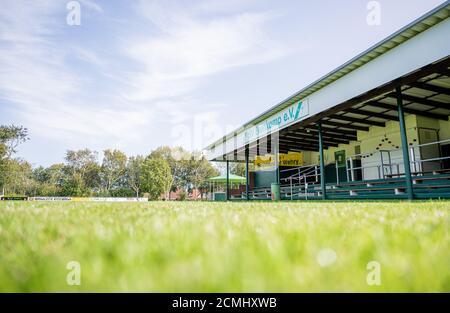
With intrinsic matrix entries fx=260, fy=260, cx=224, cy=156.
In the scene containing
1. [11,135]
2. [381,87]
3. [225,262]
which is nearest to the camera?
[225,262]

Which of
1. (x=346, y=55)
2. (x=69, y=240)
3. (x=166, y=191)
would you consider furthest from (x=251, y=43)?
(x=166, y=191)

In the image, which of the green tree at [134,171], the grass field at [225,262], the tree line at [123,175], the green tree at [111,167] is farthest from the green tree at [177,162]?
the grass field at [225,262]

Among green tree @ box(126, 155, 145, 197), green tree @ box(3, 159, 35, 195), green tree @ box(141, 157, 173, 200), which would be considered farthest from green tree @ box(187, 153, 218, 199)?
green tree @ box(3, 159, 35, 195)

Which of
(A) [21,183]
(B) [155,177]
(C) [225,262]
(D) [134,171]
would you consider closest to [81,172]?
(A) [21,183]

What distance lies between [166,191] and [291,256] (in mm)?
54221

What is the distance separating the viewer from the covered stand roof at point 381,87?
6.89m

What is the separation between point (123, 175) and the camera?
192ft

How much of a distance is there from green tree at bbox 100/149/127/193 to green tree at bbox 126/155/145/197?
111 cm

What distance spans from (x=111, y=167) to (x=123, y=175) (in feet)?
10.2

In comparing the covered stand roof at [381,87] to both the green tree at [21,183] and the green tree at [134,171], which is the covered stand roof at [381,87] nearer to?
the green tree at [134,171]

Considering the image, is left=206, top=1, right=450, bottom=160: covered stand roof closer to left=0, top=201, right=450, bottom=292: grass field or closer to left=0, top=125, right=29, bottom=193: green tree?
left=0, top=201, right=450, bottom=292: grass field

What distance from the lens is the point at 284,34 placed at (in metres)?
10.8

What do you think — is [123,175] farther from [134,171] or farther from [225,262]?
[225,262]
